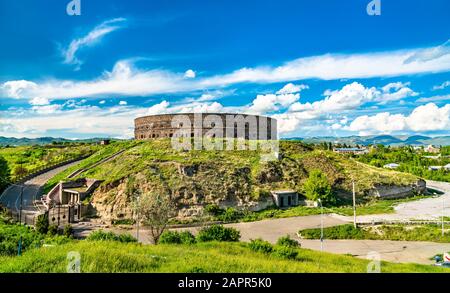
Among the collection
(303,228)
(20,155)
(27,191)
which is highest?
(20,155)

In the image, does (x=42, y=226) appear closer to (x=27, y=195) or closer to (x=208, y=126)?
(x=27, y=195)

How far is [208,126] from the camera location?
1927 inches

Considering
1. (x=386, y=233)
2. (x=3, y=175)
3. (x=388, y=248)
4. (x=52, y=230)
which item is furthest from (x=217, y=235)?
(x=3, y=175)

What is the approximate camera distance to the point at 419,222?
26.9 metres

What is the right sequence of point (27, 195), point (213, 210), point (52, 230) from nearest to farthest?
1. point (52, 230)
2. point (213, 210)
3. point (27, 195)

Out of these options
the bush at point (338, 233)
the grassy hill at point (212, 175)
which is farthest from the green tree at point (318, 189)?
the bush at point (338, 233)

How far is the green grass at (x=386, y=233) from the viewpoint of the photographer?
24250mm

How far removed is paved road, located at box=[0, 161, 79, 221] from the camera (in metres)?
30.2

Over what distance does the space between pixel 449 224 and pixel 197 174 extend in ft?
74.8

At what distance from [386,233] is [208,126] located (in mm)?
29719

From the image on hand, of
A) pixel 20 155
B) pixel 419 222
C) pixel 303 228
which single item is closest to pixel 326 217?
pixel 303 228

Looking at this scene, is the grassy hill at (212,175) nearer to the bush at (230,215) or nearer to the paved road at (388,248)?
the bush at (230,215)

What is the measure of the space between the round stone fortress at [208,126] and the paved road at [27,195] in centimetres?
1554

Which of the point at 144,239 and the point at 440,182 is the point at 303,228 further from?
the point at 440,182
